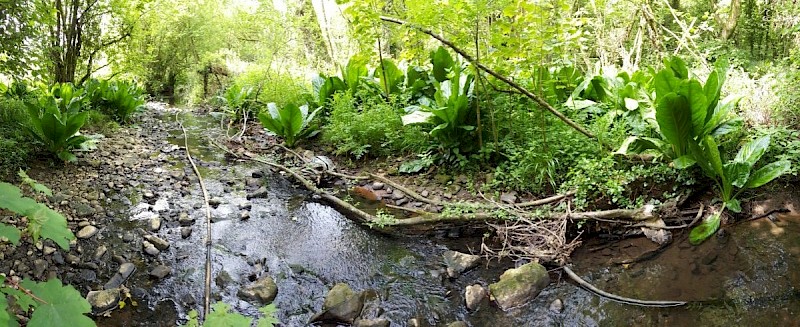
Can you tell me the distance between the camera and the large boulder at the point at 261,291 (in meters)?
2.39

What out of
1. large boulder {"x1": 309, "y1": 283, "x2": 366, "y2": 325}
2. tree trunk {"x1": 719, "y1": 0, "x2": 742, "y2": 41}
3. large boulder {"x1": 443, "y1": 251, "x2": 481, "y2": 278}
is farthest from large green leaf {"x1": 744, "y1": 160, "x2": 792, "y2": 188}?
tree trunk {"x1": 719, "y1": 0, "x2": 742, "y2": 41}

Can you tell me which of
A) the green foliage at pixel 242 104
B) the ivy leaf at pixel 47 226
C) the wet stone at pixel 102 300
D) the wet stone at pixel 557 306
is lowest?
the green foliage at pixel 242 104

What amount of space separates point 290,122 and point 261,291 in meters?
3.38

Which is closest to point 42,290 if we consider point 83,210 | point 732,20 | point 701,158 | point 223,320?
point 223,320

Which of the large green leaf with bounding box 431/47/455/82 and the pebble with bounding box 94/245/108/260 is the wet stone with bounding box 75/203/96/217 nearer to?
the pebble with bounding box 94/245/108/260

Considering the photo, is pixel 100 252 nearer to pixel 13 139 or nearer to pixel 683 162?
pixel 13 139

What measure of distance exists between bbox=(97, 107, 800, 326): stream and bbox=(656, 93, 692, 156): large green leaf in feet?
2.05

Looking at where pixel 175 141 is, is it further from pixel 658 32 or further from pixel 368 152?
pixel 658 32

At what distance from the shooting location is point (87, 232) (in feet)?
9.73

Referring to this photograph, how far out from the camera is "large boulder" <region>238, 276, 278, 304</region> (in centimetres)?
239

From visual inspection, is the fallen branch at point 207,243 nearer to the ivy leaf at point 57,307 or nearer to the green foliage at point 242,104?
the ivy leaf at point 57,307

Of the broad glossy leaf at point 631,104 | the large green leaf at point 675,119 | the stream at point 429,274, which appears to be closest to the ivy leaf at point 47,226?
the stream at point 429,274

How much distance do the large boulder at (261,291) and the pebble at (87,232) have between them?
4.28 feet

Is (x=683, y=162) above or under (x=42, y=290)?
under
